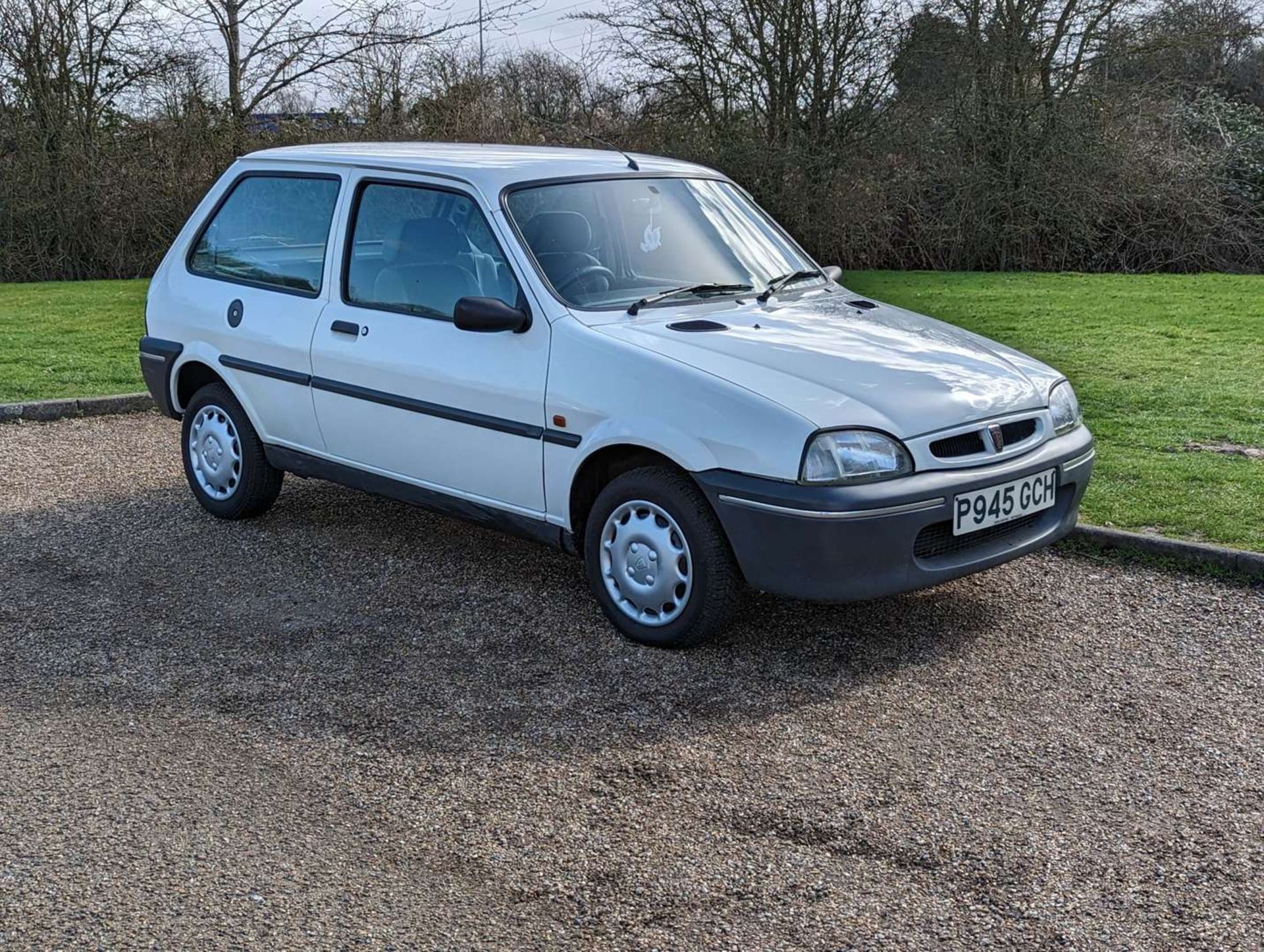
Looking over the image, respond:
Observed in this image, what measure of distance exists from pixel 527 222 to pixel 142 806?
Answer: 2.80 meters

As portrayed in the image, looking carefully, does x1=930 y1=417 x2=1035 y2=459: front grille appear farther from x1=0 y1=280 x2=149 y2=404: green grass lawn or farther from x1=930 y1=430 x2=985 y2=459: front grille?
x1=0 y1=280 x2=149 y2=404: green grass lawn

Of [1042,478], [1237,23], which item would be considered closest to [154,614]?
[1042,478]

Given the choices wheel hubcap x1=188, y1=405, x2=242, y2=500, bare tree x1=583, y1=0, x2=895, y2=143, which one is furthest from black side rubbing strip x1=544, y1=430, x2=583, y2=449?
bare tree x1=583, y1=0, x2=895, y2=143

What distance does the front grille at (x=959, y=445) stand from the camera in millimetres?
4824

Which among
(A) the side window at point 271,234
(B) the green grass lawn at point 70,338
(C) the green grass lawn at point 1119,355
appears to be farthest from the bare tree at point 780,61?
(A) the side window at point 271,234

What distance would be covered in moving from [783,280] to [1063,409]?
1.36 metres

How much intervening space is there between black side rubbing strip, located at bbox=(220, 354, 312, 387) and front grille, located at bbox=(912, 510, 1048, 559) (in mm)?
2975

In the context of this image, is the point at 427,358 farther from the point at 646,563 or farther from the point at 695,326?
the point at 646,563

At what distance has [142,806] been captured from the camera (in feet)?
12.7

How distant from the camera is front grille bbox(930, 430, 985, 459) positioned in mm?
4824

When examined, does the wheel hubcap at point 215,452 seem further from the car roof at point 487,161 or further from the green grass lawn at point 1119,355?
the green grass lawn at point 1119,355

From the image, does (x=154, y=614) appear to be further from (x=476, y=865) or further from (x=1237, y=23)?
(x=1237, y=23)

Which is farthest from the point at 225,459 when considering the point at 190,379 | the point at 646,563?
the point at 646,563

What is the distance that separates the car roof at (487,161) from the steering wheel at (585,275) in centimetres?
50
